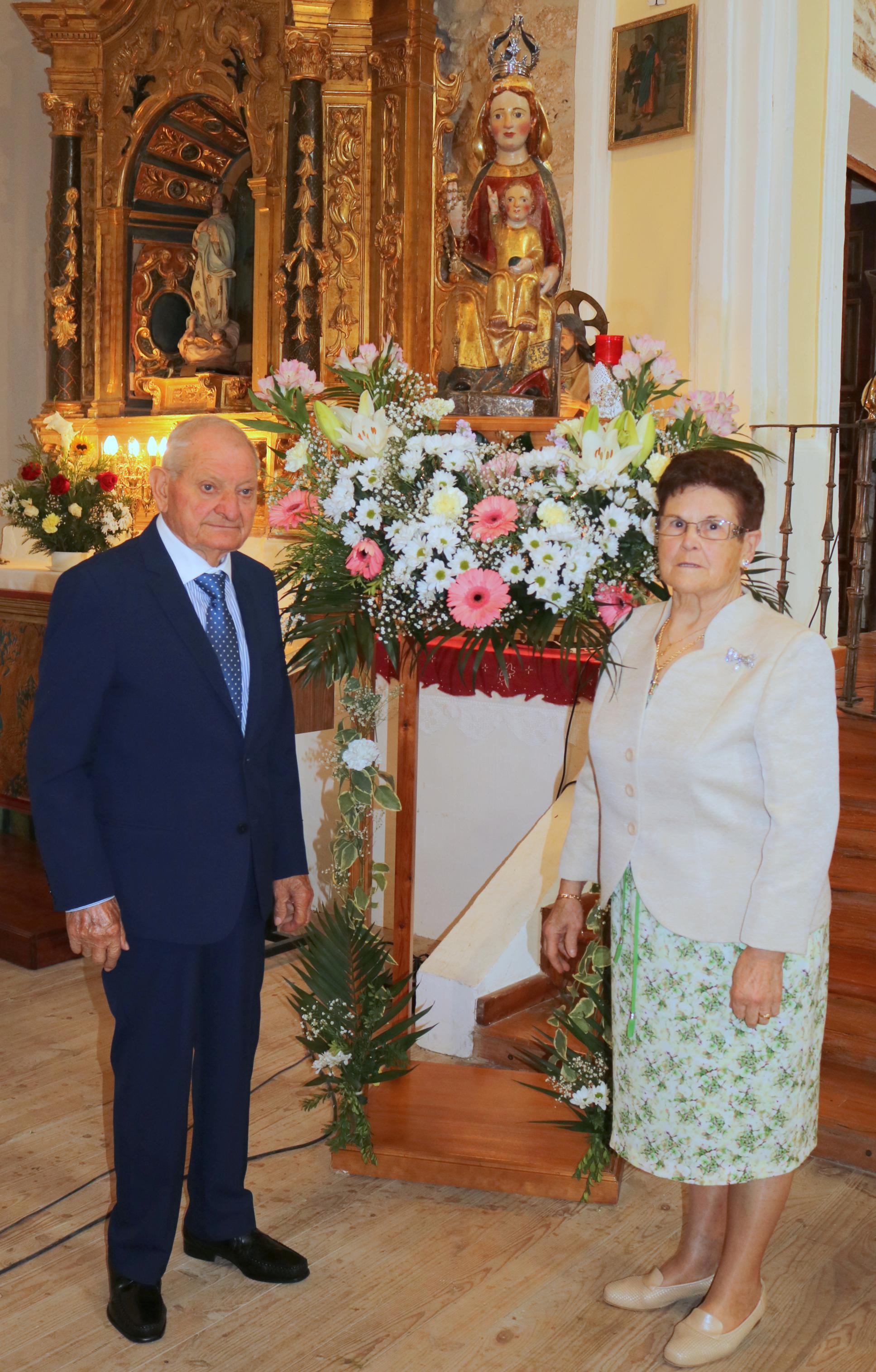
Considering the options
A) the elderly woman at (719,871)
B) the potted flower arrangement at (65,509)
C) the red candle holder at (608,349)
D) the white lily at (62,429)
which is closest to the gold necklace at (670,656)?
the elderly woman at (719,871)

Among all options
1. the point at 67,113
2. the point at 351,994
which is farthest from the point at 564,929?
the point at 67,113

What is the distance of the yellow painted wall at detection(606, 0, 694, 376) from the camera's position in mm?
5828

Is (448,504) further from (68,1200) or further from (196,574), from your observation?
(68,1200)

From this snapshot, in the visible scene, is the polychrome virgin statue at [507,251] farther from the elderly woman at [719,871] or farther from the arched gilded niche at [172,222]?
the elderly woman at [719,871]

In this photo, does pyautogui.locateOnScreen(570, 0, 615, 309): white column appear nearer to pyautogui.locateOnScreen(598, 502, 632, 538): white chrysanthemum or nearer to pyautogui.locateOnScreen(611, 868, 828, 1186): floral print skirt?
pyautogui.locateOnScreen(598, 502, 632, 538): white chrysanthemum

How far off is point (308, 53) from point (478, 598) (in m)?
5.13

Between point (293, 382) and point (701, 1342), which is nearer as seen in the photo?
point (701, 1342)

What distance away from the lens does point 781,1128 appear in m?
2.27

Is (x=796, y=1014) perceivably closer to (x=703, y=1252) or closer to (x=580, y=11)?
(x=703, y=1252)

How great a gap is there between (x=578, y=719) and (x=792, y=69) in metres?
3.29

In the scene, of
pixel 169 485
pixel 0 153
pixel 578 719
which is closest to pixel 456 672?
pixel 578 719

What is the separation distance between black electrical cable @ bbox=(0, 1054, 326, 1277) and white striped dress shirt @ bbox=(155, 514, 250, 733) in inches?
36.3

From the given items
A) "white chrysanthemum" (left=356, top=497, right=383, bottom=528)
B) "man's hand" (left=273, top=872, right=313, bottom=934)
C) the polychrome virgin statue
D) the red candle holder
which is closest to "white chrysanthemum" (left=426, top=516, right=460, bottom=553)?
"white chrysanthemum" (left=356, top=497, right=383, bottom=528)

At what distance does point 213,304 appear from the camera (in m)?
7.72
